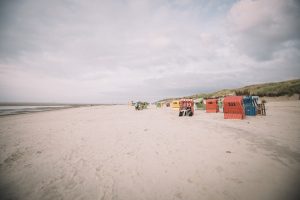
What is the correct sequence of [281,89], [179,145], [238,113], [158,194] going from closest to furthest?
1. [158,194]
2. [179,145]
3. [238,113]
4. [281,89]

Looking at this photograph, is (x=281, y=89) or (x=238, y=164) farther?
(x=281, y=89)

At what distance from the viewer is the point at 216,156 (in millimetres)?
5984

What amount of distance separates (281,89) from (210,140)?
43999 millimetres

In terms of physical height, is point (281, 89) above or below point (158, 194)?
above

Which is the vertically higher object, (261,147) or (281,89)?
(281,89)

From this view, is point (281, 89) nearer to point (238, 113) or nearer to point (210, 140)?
point (238, 113)

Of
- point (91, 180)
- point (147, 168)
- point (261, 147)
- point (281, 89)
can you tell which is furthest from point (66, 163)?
point (281, 89)

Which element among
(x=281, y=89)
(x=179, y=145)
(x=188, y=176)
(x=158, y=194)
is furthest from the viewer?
(x=281, y=89)

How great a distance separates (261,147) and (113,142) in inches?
286

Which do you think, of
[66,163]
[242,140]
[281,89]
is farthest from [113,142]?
[281,89]

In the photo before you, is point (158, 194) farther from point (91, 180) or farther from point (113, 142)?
point (113, 142)

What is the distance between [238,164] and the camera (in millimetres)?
5281

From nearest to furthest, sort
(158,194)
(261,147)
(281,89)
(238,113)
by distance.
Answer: (158,194) < (261,147) < (238,113) < (281,89)

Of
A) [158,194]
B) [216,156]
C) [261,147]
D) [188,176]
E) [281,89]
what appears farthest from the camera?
[281,89]
